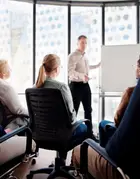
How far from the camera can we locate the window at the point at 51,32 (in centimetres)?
489

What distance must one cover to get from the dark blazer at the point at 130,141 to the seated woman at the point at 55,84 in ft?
2.70

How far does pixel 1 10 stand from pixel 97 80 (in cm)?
231

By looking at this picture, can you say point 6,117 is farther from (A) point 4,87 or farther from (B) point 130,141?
(B) point 130,141

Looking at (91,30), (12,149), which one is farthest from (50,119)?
(91,30)

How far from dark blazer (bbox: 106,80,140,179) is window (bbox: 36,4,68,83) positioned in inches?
142

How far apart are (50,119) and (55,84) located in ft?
1.16

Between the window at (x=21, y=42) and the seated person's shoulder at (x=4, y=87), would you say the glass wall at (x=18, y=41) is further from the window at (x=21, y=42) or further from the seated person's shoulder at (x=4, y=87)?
the seated person's shoulder at (x=4, y=87)

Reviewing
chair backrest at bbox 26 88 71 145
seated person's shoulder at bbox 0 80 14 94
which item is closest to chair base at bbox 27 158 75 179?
chair backrest at bbox 26 88 71 145

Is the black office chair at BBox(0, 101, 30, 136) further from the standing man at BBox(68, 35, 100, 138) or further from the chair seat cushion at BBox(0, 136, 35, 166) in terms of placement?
the standing man at BBox(68, 35, 100, 138)

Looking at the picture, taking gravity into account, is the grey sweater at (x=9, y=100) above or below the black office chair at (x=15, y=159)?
above

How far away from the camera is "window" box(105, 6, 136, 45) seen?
15.7 feet

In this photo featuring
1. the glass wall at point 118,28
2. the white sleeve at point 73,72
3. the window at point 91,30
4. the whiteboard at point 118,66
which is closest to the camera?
the white sleeve at point 73,72

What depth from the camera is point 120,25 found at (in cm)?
484

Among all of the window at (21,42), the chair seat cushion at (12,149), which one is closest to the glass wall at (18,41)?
the window at (21,42)
